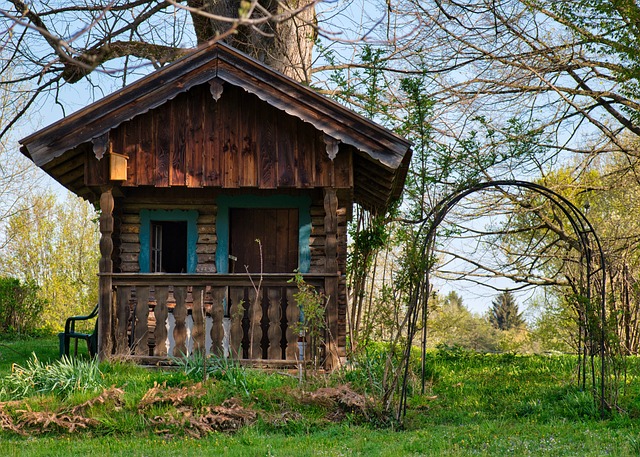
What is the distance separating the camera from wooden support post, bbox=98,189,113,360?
12250mm

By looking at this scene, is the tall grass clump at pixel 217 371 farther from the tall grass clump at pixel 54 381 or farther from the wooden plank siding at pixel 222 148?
the wooden plank siding at pixel 222 148

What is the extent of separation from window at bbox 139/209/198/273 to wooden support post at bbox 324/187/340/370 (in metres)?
3.19

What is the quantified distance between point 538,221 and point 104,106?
12566 millimetres

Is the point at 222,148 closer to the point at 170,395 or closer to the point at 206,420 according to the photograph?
the point at 170,395

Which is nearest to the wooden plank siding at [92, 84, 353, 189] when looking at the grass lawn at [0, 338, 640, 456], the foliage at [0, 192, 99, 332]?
the grass lawn at [0, 338, 640, 456]

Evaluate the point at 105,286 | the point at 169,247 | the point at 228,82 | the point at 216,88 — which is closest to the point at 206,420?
the point at 105,286

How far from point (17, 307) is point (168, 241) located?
32.3 ft

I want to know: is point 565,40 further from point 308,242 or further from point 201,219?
point 201,219

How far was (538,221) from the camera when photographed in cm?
2019

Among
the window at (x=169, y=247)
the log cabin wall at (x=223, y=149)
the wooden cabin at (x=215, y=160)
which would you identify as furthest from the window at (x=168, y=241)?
the log cabin wall at (x=223, y=149)

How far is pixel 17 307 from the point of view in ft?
73.8

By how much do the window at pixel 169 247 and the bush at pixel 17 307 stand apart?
9.38 metres

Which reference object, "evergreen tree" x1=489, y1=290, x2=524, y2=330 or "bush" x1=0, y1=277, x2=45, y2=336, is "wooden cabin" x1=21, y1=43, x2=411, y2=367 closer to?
"bush" x1=0, y1=277, x2=45, y2=336

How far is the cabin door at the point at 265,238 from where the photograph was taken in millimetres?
14320
